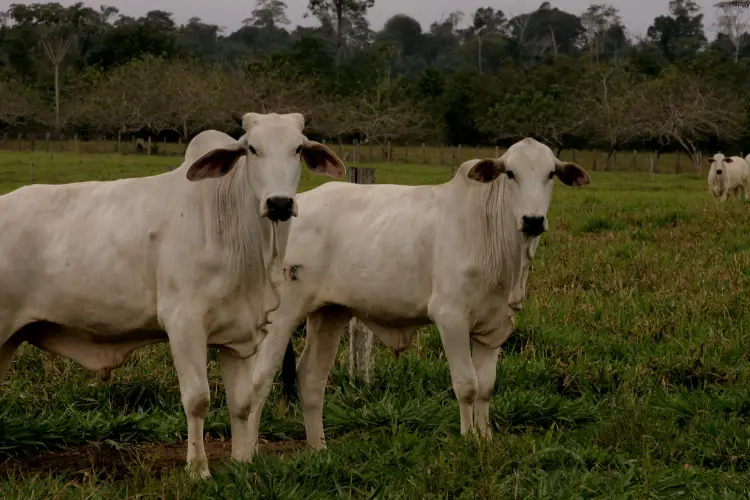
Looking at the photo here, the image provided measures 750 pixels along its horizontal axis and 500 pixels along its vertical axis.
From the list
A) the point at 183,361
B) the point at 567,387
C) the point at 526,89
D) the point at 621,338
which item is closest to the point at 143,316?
the point at 183,361

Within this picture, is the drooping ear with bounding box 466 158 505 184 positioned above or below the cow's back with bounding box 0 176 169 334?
above

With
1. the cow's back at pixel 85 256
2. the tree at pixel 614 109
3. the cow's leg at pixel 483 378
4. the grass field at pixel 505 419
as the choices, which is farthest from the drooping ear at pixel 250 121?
the tree at pixel 614 109

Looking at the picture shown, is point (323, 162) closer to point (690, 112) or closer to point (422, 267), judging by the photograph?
point (422, 267)

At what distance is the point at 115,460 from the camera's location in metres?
5.67

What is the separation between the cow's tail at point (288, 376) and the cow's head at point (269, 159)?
1657 millimetres

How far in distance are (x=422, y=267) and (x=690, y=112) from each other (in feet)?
139

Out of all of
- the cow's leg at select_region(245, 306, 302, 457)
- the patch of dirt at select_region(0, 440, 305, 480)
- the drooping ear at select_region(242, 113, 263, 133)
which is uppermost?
the drooping ear at select_region(242, 113, 263, 133)

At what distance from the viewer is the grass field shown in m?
4.88

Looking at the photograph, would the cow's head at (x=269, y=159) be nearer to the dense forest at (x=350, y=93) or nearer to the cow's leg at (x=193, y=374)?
the cow's leg at (x=193, y=374)

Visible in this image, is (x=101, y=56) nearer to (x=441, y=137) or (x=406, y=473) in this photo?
(x=441, y=137)

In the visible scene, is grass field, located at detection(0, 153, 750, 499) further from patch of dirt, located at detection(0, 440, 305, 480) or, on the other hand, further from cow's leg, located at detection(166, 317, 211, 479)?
cow's leg, located at detection(166, 317, 211, 479)

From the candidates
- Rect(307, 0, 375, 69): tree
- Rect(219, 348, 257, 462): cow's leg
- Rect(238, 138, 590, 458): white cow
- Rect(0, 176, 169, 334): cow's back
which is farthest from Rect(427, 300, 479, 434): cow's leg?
Rect(307, 0, 375, 69): tree

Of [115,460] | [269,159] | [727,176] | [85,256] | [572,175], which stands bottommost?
[115,460]

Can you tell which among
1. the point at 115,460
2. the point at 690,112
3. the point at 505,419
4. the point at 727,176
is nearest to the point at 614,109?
the point at 690,112
